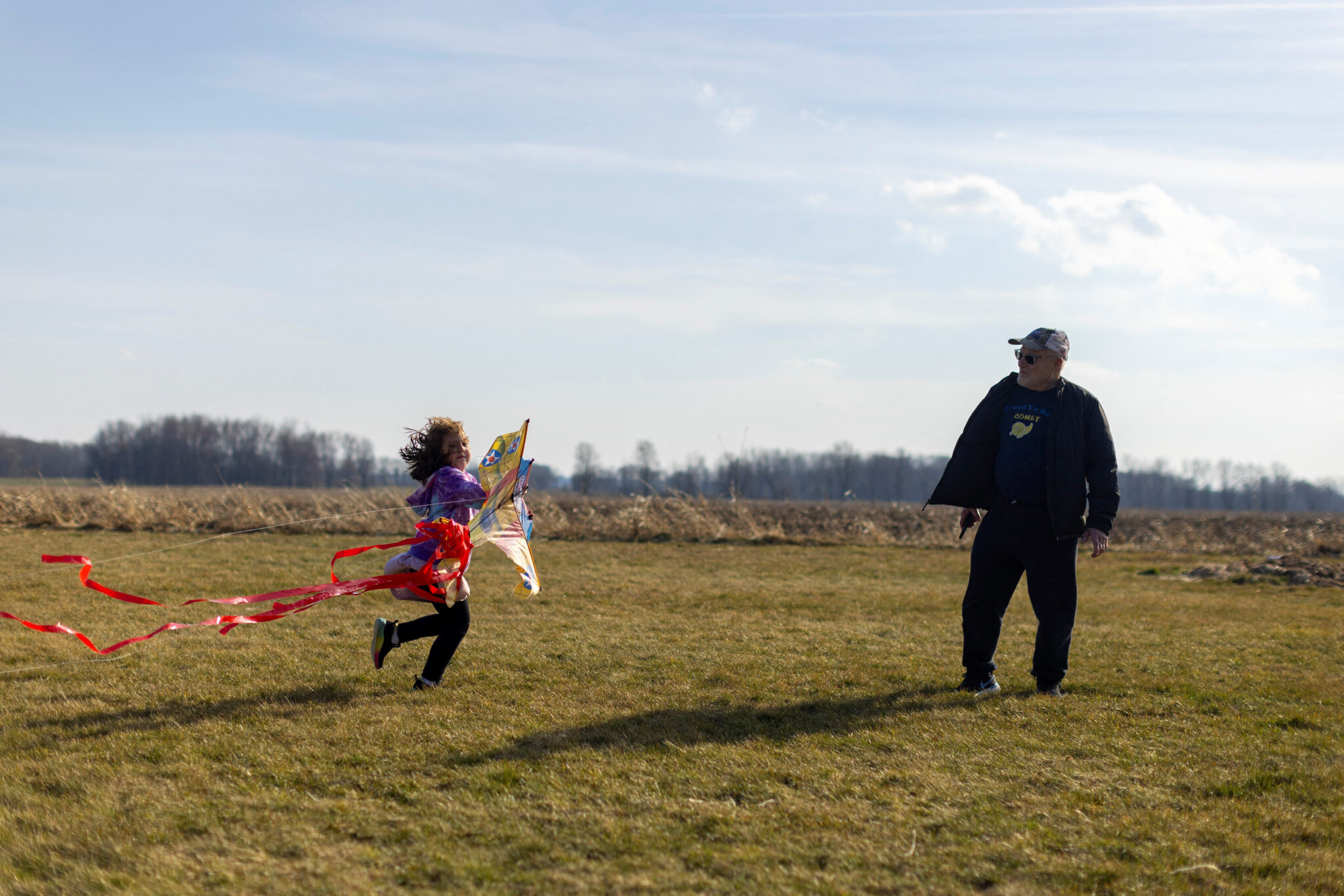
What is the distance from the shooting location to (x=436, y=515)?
5.93m

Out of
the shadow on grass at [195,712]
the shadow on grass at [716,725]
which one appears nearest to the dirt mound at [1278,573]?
the shadow on grass at [716,725]

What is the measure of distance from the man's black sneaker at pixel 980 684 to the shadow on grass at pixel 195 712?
12.7 ft

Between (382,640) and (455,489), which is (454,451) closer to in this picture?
(455,489)

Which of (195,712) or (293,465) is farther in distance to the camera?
(293,465)

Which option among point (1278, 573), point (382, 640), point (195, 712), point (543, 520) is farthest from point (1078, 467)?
point (543, 520)

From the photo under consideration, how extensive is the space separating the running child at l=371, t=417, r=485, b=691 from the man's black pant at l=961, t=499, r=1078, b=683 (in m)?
3.29

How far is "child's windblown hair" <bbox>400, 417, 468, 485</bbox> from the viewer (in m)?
5.86

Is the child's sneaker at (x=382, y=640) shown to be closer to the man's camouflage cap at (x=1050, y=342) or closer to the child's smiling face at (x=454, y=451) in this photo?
the child's smiling face at (x=454, y=451)

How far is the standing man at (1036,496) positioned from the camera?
5.89m

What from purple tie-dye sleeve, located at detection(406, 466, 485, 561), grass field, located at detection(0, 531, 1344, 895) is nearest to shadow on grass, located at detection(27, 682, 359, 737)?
grass field, located at detection(0, 531, 1344, 895)

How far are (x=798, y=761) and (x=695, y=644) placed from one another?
321 centimetres

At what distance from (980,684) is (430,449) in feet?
12.8

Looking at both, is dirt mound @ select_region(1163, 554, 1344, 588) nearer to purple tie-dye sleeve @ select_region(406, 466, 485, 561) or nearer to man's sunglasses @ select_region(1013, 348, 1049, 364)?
man's sunglasses @ select_region(1013, 348, 1049, 364)

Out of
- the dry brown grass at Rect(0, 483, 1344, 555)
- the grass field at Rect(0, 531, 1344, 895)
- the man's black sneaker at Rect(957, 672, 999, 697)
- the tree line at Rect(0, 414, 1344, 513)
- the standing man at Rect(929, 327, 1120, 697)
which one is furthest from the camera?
the tree line at Rect(0, 414, 1344, 513)
